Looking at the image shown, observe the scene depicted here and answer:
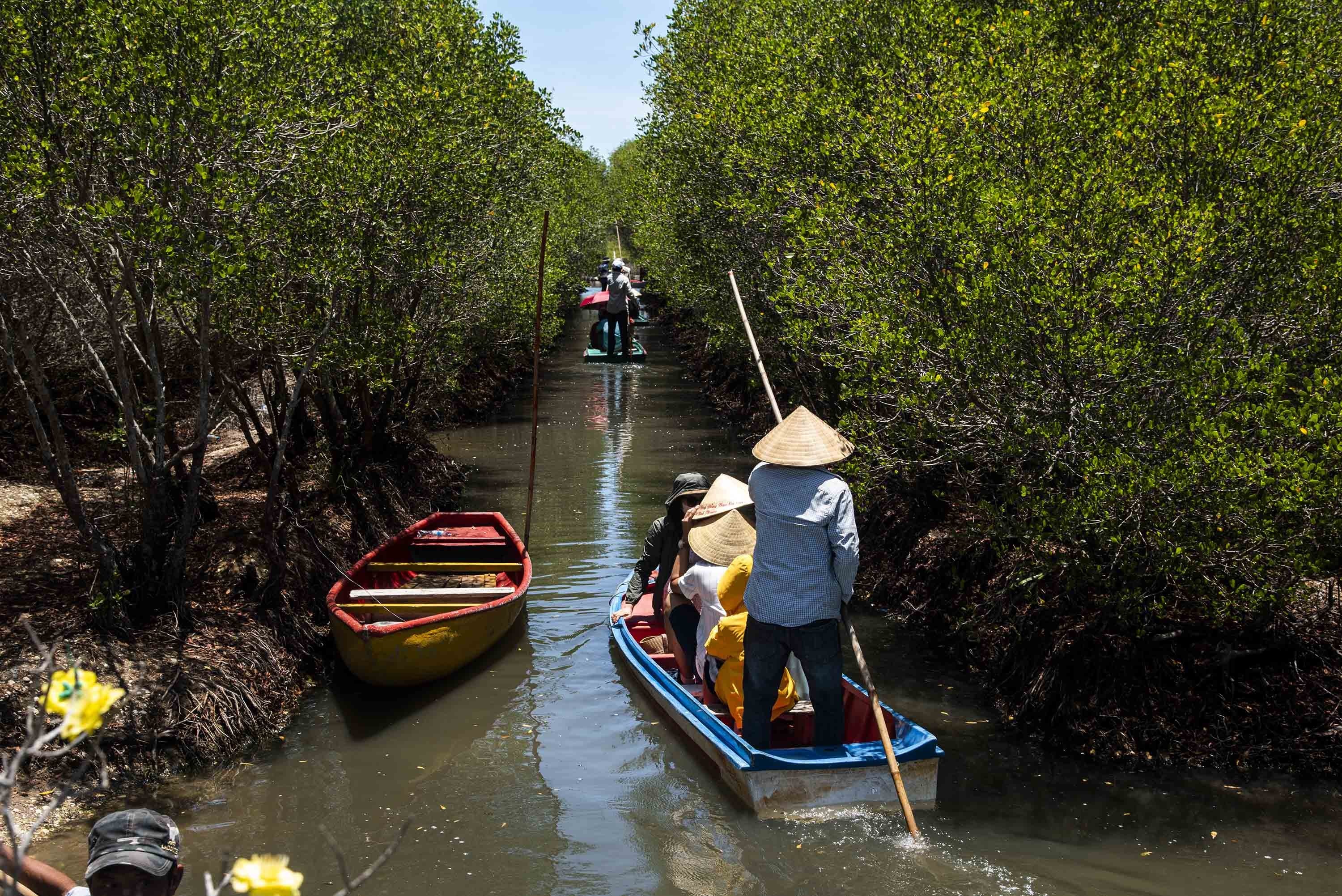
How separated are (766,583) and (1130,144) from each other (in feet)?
17.3

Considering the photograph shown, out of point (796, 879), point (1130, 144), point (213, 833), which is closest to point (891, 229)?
point (1130, 144)

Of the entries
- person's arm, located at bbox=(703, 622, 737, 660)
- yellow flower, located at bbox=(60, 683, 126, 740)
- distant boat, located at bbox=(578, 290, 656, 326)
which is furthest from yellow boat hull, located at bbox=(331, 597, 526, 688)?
distant boat, located at bbox=(578, 290, 656, 326)

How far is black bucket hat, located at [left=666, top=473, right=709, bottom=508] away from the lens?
364 inches

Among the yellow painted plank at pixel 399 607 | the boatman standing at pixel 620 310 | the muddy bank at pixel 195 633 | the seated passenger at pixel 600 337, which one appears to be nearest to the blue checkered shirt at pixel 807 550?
the yellow painted plank at pixel 399 607

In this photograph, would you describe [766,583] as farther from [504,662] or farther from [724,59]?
[724,59]

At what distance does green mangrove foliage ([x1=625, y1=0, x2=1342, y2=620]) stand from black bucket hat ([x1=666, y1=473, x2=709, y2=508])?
1328 millimetres

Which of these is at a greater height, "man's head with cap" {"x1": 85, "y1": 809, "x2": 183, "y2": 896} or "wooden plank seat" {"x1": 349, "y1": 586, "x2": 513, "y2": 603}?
"man's head with cap" {"x1": 85, "y1": 809, "x2": 183, "y2": 896}

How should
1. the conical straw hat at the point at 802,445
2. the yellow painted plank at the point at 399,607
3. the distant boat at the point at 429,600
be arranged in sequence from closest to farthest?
the conical straw hat at the point at 802,445 < the distant boat at the point at 429,600 < the yellow painted plank at the point at 399,607

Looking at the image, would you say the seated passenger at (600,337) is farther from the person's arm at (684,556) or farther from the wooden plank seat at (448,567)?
the person's arm at (684,556)

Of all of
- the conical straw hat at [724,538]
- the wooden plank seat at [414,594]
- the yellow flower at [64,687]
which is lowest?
the wooden plank seat at [414,594]

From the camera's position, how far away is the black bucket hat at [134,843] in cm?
320

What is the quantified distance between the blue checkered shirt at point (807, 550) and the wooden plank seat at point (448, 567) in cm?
499

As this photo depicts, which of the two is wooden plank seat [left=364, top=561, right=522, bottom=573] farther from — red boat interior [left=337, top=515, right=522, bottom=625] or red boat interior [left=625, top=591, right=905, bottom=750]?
red boat interior [left=625, top=591, right=905, bottom=750]

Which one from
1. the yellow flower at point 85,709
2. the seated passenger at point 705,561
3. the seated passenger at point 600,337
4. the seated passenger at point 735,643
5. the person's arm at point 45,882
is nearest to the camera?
the yellow flower at point 85,709
